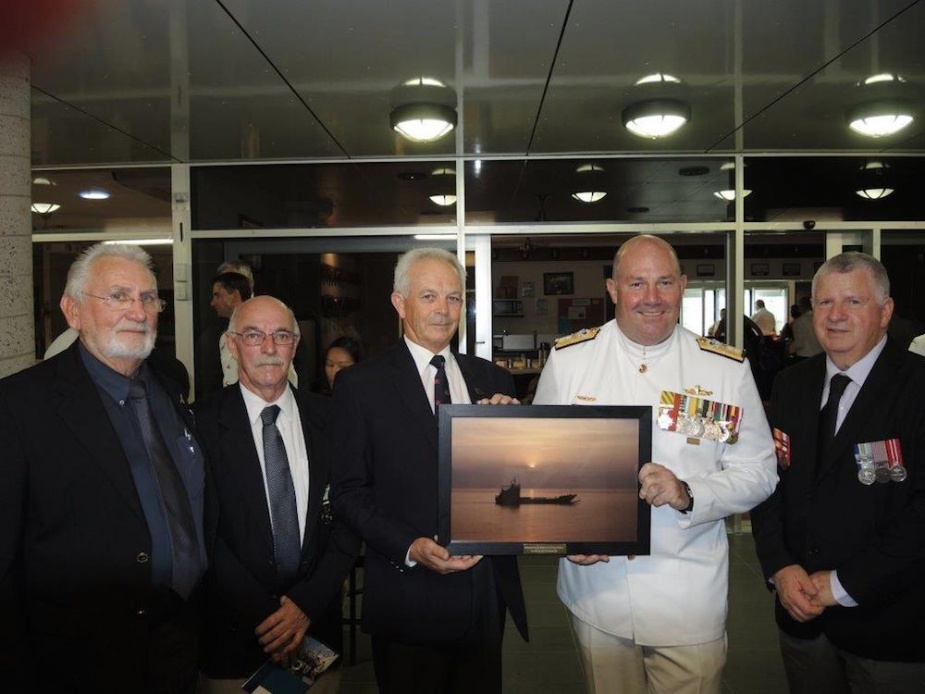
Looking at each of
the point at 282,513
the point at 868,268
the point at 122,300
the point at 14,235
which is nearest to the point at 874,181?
the point at 868,268

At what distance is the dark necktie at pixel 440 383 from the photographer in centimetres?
206

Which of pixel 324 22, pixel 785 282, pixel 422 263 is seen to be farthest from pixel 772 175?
pixel 785 282

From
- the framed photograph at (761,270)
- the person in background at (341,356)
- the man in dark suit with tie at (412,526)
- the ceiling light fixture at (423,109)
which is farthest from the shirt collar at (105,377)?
the framed photograph at (761,270)

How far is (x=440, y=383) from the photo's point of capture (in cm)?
209

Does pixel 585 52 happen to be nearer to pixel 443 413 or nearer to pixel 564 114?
pixel 564 114

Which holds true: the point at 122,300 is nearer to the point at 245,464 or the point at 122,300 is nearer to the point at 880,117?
the point at 245,464

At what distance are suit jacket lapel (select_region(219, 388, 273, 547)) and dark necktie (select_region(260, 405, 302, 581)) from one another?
24mm

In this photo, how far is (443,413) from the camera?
1.80m

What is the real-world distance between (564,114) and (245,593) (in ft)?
12.5

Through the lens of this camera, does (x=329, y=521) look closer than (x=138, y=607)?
No

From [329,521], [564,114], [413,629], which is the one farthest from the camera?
[564,114]

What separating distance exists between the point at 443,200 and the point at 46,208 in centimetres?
353

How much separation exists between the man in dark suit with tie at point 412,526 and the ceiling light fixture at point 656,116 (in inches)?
121

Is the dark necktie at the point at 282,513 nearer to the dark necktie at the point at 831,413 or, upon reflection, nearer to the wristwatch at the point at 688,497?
the wristwatch at the point at 688,497
